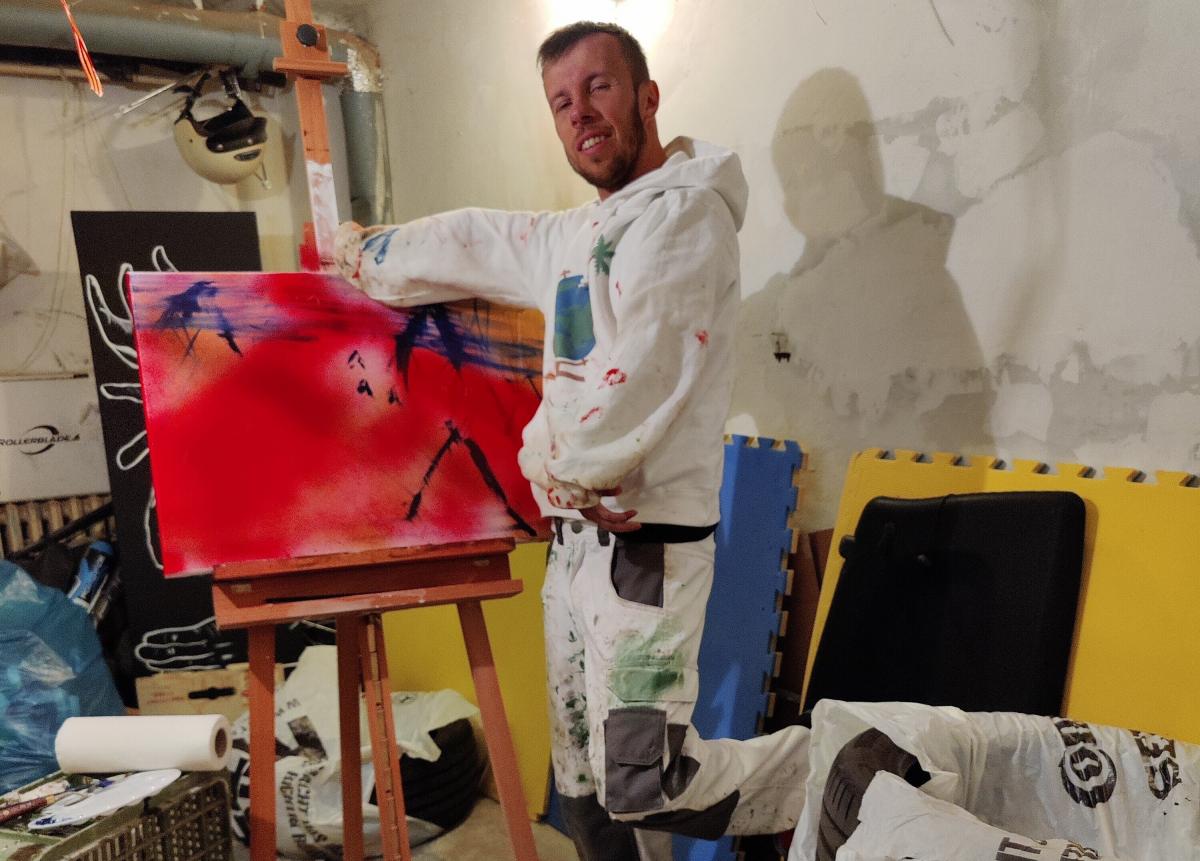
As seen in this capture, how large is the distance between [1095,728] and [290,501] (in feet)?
4.31

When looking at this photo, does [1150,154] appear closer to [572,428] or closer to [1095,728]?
[1095,728]

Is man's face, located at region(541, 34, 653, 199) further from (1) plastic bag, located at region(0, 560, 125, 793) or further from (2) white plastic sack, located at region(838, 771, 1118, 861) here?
(1) plastic bag, located at region(0, 560, 125, 793)

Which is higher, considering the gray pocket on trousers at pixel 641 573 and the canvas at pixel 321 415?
the canvas at pixel 321 415

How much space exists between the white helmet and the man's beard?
2235 millimetres

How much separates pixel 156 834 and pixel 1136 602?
5.04 feet

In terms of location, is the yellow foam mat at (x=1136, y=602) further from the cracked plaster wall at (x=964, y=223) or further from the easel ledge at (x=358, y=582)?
the easel ledge at (x=358, y=582)

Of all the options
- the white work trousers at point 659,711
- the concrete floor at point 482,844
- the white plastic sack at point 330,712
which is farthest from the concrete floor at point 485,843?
the white work trousers at point 659,711

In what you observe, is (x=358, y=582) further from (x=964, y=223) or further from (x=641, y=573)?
(x=964, y=223)

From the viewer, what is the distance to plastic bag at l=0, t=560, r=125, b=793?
2.20m

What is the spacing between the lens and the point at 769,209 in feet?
6.26

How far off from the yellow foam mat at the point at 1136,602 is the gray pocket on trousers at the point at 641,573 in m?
0.64

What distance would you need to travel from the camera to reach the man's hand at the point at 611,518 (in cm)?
134

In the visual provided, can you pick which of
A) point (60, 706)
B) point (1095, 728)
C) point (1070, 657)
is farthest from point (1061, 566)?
point (60, 706)

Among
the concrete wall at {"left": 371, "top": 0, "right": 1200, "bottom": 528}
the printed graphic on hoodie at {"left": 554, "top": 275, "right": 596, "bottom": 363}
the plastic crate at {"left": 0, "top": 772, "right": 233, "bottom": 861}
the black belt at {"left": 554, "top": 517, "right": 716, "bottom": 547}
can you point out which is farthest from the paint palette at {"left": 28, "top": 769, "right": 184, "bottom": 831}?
the concrete wall at {"left": 371, "top": 0, "right": 1200, "bottom": 528}
